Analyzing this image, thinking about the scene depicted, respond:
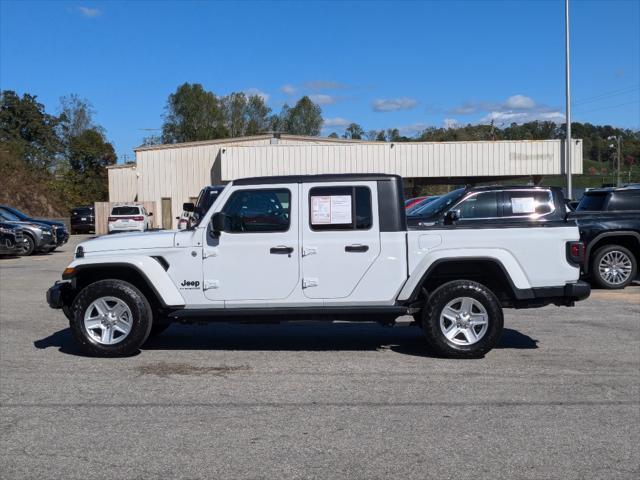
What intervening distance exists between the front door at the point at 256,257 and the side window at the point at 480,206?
4551mm

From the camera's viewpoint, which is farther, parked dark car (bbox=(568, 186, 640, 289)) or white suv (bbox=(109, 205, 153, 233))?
white suv (bbox=(109, 205, 153, 233))

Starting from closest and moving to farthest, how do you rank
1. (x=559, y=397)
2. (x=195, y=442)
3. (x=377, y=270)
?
(x=195, y=442)
(x=559, y=397)
(x=377, y=270)

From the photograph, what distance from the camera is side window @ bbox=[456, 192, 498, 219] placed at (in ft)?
36.4

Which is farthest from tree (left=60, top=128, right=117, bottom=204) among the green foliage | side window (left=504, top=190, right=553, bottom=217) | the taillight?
the taillight

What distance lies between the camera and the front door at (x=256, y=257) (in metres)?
7.35

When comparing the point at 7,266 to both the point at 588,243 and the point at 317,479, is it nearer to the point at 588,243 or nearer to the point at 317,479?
the point at 588,243

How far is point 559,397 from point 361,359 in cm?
219

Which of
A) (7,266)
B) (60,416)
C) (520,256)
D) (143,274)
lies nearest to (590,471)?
(520,256)

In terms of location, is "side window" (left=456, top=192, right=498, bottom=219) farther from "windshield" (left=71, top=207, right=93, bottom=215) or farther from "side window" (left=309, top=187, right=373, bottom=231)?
"windshield" (left=71, top=207, right=93, bottom=215)

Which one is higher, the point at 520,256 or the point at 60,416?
the point at 520,256

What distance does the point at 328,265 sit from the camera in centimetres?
735

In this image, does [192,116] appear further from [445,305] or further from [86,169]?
[445,305]

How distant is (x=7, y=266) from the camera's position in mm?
18625

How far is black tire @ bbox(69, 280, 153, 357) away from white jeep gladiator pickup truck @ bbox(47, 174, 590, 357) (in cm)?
1
